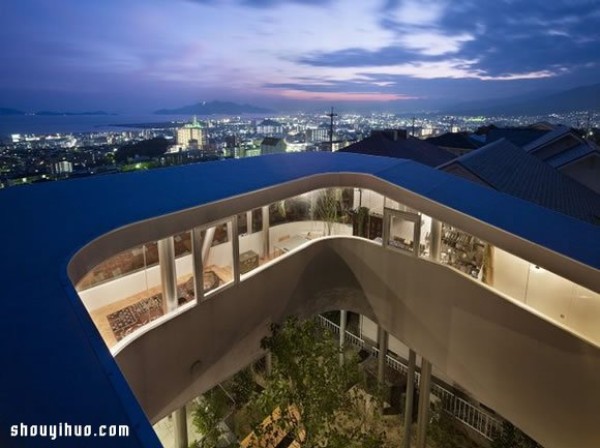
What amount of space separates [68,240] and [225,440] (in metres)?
6.85

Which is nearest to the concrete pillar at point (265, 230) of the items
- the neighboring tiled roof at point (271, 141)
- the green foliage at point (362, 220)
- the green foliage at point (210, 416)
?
the green foliage at point (362, 220)

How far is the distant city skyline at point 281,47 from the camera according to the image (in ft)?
160

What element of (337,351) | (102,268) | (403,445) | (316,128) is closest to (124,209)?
(102,268)

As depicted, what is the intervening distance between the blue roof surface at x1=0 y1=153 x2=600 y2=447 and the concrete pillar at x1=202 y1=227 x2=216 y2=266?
0.53 meters

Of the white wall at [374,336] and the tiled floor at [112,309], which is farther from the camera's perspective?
the white wall at [374,336]

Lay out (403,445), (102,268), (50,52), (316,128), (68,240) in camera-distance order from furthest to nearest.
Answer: (50,52)
(316,128)
(403,445)
(102,268)
(68,240)

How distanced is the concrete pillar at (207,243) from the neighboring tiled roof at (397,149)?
1750 centimetres

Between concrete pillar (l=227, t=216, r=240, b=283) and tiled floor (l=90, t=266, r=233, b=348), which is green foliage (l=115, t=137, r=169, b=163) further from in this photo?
tiled floor (l=90, t=266, r=233, b=348)

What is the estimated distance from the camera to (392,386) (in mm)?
11289

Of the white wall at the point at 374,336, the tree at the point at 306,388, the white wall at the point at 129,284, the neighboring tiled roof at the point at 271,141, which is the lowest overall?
the white wall at the point at 374,336

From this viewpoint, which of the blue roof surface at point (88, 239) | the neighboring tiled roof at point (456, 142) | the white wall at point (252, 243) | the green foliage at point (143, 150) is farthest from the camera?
the neighboring tiled roof at point (456, 142)

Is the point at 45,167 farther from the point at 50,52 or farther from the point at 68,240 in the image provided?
the point at 50,52

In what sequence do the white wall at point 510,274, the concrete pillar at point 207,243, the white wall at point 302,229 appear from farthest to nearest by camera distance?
the white wall at point 302,229
the white wall at point 510,274
the concrete pillar at point 207,243

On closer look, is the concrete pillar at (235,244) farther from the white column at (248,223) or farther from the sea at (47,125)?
the sea at (47,125)
